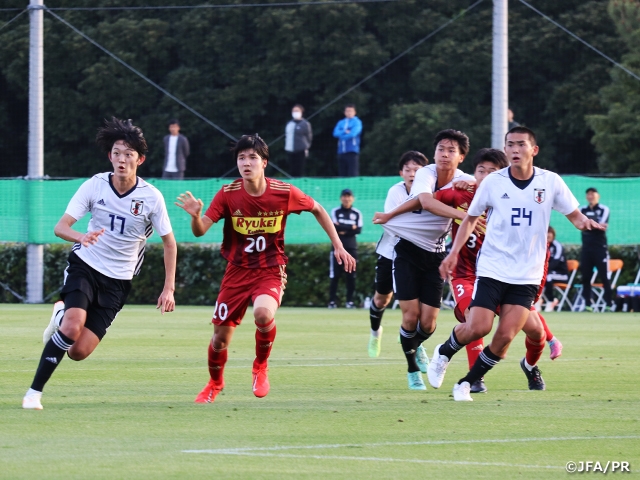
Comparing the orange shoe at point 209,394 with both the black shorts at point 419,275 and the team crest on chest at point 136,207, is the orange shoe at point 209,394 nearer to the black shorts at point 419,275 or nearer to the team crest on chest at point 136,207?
the team crest on chest at point 136,207

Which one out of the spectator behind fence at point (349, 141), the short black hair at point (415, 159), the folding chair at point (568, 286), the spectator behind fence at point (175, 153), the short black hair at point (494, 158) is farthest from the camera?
the spectator behind fence at point (175, 153)

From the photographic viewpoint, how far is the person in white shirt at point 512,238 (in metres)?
9.68

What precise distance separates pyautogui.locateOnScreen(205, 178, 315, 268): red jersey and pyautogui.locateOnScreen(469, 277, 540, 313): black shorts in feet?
5.03

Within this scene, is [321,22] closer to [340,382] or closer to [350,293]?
[350,293]

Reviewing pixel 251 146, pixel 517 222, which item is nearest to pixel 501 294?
pixel 517 222

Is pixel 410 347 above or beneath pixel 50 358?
beneath

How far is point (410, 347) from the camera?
11258mm

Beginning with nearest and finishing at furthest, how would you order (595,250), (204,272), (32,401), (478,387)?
(32,401)
(478,387)
(595,250)
(204,272)

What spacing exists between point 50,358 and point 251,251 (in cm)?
171

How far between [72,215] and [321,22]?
35.7 metres

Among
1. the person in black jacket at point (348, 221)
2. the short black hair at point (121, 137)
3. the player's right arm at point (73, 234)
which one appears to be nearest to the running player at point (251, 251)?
the short black hair at point (121, 137)

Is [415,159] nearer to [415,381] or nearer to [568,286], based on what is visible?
[415,381]

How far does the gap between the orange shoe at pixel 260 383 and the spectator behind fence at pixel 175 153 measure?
1808 centimetres

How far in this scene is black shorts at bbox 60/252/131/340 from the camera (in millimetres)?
9445
